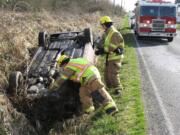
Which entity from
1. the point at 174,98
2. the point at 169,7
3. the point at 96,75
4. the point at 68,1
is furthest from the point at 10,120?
the point at 68,1

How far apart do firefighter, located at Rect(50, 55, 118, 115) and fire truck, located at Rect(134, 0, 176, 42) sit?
1411 cm

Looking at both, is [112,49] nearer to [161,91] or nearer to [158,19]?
[161,91]

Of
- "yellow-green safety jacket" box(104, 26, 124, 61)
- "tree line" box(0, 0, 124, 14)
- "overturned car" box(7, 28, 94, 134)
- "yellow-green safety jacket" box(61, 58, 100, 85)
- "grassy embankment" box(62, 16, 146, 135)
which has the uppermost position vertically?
"tree line" box(0, 0, 124, 14)

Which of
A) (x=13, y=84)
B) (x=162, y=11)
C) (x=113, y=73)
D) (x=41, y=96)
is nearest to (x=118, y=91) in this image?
(x=113, y=73)

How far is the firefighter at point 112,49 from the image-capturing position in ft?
28.9

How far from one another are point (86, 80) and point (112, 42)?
7.36 ft

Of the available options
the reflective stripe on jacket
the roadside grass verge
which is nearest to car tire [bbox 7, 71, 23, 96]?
the reflective stripe on jacket

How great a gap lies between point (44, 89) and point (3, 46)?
2.49 meters

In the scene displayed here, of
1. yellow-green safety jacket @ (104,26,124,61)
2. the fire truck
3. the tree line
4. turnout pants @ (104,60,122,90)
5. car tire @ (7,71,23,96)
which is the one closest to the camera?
car tire @ (7,71,23,96)

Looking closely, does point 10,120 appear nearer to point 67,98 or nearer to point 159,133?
point 67,98

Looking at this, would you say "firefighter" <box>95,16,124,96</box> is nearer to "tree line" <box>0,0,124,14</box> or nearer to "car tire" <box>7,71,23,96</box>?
"car tire" <box>7,71,23,96</box>

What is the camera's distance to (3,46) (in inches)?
364

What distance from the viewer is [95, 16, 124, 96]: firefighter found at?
8820 mm

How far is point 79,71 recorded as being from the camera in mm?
6902
